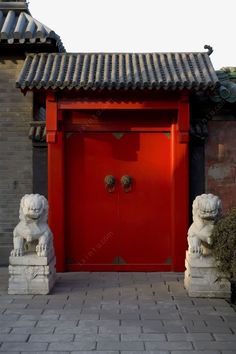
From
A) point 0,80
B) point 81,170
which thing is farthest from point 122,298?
point 0,80

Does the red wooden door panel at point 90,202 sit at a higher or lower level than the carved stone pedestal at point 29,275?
higher

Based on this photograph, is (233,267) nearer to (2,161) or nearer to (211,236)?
(211,236)

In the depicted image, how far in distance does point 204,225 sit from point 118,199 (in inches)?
81.5

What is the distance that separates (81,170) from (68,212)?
0.72 metres

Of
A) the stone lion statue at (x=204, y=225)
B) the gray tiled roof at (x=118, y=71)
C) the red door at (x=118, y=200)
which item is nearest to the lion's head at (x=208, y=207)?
the stone lion statue at (x=204, y=225)

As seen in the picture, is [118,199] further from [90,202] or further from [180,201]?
[180,201]

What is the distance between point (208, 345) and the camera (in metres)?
5.52

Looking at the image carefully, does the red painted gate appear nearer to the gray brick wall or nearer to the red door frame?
the red door frame

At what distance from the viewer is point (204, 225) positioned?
7.63 m

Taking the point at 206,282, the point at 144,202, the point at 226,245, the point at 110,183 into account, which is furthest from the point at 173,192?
the point at 226,245

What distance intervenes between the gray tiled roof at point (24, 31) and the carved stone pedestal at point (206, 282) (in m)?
4.49

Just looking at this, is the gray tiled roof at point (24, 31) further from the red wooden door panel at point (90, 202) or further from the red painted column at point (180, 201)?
the red painted column at point (180, 201)

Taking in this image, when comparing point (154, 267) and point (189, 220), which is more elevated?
point (189, 220)

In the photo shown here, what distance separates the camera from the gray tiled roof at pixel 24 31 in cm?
928
